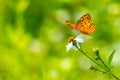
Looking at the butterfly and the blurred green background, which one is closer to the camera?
the butterfly

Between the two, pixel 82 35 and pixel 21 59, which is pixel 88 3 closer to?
pixel 21 59

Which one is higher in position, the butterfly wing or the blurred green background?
the blurred green background

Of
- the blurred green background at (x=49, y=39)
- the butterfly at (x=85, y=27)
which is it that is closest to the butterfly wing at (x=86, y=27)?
the butterfly at (x=85, y=27)

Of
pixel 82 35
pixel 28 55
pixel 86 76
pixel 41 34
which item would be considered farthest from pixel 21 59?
pixel 82 35

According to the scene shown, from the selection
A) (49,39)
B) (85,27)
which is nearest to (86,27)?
(85,27)

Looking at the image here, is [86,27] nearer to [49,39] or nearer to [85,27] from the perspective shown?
[85,27]

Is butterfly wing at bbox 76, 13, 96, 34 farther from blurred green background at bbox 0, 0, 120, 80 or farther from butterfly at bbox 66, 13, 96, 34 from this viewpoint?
blurred green background at bbox 0, 0, 120, 80

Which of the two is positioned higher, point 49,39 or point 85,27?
point 49,39

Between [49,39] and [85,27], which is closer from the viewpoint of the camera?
[85,27]

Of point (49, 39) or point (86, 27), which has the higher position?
point (49, 39)

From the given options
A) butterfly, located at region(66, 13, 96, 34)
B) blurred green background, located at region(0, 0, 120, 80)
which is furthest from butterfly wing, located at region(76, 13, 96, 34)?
blurred green background, located at region(0, 0, 120, 80)
